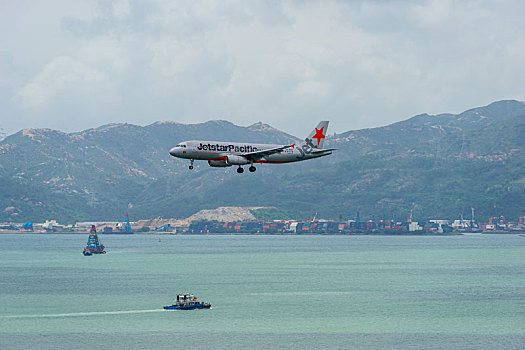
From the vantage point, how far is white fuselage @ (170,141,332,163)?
15138cm

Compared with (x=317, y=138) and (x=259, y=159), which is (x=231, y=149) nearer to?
(x=259, y=159)

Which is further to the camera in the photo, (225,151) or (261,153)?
(225,151)

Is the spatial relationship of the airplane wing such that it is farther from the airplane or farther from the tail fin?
the tail fin

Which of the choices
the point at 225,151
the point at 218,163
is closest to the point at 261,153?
the point at 225,151

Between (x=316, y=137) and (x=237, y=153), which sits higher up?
(x=316, y=137)

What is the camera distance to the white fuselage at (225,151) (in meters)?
151

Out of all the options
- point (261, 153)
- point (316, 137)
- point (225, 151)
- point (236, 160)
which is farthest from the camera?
point (316, 137)

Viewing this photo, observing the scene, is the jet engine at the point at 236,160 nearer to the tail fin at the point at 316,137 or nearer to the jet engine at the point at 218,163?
the jet engine at the point at 218,163

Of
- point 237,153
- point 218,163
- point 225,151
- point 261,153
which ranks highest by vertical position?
point 225,151

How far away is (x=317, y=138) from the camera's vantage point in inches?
6786

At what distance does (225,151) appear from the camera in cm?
15438

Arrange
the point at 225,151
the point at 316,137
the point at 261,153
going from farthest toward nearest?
the point at 316,137 → the point at 225,151 → the point at 261,153

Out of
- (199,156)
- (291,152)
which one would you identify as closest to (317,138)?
(291,152)

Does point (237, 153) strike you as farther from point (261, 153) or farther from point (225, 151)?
point (261, 153)
